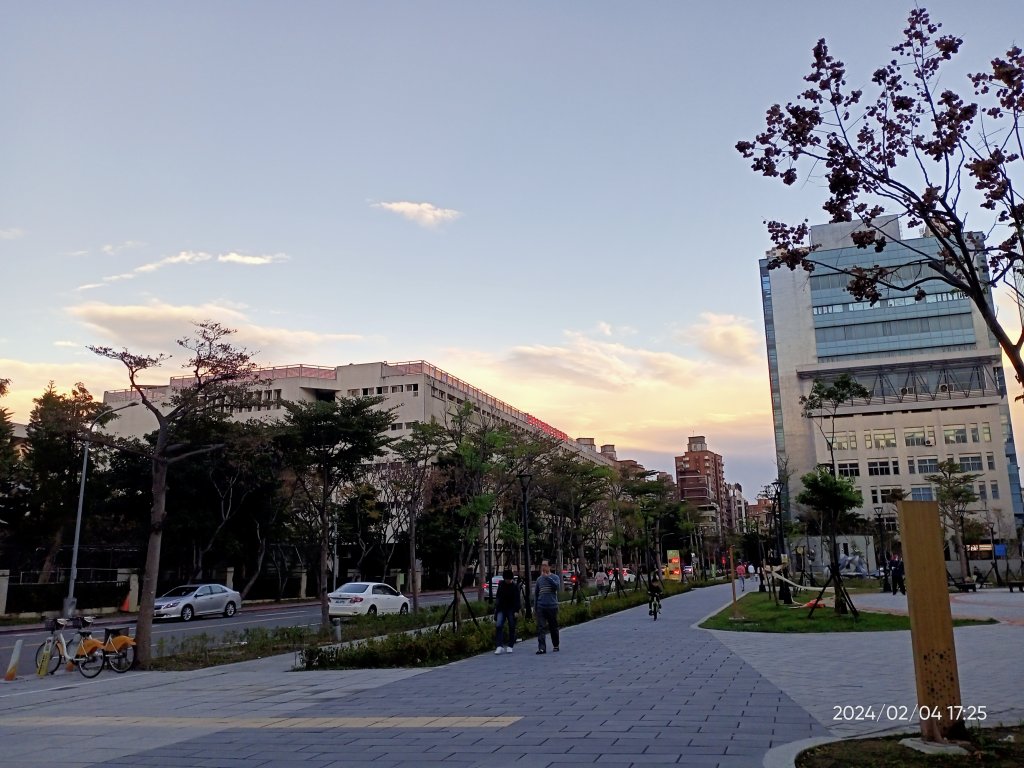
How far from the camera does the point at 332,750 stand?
24.9ft

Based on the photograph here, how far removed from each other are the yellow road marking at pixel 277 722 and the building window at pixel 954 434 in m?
90.9

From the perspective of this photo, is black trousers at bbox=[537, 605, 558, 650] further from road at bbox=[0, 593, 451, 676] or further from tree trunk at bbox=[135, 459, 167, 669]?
road at bbox=[0, 593, 451, 676]

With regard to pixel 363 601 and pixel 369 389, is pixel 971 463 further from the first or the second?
pixel 363 601

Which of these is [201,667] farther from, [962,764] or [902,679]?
[962,764]

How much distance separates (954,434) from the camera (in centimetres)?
8681

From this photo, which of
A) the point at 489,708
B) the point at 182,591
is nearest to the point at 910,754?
the point at 489,708

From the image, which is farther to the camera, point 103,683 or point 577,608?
point 577,608

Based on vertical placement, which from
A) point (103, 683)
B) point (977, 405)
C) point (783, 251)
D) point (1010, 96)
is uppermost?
point (977, 405)

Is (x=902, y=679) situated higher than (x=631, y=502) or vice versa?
(x=631, y=502)

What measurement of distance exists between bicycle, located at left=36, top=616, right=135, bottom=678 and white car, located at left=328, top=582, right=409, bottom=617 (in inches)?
535

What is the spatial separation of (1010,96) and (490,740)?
7592 mm

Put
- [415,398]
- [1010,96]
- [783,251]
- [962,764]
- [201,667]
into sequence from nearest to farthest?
[962,764] < [1010,96] < [783,251] < [201,667] < [415,398]

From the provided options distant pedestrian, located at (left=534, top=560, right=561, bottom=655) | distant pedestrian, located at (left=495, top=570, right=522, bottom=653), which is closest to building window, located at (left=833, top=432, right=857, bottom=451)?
distant pedestrian, located at (left=495, top=570, right=522, bottom=653)

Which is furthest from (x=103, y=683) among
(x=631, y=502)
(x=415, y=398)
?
(x=415, y=398)
